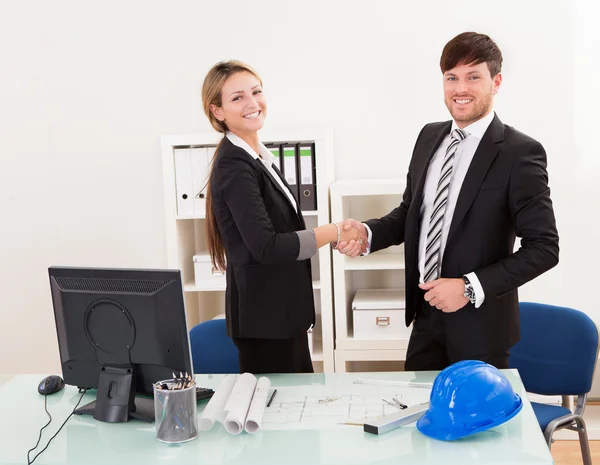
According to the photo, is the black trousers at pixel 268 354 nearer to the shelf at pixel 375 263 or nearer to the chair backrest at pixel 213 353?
the chair backrest at pixel 213 353

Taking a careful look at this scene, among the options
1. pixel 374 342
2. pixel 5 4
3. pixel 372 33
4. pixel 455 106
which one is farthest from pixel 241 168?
pixel 5 4

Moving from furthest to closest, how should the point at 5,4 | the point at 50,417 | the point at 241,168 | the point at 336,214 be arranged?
the point at 5,4 → the point at 336,214 → the point at 241,168 → the point at 50,417

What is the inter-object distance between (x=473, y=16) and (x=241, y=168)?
196 centimetres

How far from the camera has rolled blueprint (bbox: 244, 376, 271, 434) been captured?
6.17 feet

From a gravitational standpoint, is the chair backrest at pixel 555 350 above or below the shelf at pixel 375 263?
below

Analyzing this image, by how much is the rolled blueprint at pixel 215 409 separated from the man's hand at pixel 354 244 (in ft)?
3.02

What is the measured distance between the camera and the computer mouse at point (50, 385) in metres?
2.28

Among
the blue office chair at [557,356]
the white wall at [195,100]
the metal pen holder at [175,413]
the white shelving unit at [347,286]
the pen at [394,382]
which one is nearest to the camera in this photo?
the metal pen holder at [175,413]

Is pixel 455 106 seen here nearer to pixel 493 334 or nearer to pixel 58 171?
pixel 493 334

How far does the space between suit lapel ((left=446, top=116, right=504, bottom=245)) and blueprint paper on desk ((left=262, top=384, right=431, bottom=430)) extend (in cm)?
60

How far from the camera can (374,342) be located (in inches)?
139

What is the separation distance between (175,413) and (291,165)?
1.89m

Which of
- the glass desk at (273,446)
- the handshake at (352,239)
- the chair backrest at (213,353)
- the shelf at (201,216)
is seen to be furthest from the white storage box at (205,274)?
the glass desk at (273,446)

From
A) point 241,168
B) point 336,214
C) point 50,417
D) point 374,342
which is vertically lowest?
point 374,342
